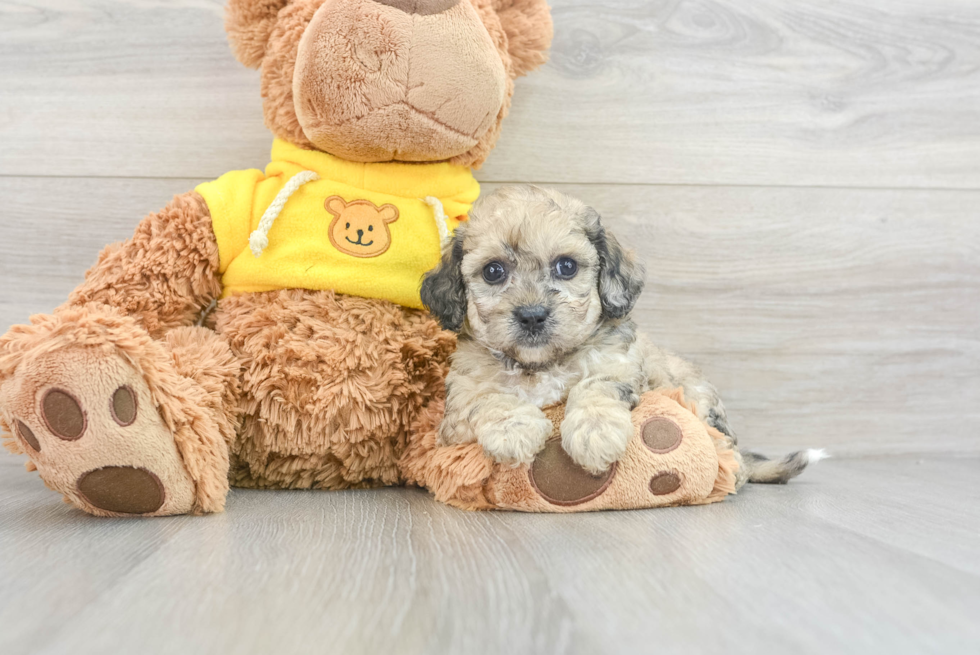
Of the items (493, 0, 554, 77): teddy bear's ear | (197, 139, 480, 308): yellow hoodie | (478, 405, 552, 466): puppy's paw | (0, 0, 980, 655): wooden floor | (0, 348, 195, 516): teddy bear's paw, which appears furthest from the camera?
(0, 0, 980, 655): wooden floor

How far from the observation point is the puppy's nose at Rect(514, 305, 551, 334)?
4.98 feet

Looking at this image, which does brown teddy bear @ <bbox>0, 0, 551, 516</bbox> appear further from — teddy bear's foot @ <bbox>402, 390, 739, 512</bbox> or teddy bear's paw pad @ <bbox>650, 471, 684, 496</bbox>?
teddy bear's paw pad @ <bbox>650, 471, 684, 496</bbox>

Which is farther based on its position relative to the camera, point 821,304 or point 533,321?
point 821,304

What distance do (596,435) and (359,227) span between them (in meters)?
0.79

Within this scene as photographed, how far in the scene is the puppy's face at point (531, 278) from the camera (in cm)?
155

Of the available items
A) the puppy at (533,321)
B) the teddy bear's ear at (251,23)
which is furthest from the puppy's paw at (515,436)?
the teddy bear's ear at (251,23)

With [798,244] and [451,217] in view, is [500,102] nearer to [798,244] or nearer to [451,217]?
[451,217]

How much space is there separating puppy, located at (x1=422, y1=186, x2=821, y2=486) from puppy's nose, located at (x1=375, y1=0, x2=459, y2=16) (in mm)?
434

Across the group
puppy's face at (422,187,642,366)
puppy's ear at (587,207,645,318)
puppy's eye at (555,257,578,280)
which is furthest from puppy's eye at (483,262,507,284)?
puppy's ear at (587,207,645,318)

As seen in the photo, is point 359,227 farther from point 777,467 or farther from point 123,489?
point 777,467

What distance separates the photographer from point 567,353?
1.64 meters

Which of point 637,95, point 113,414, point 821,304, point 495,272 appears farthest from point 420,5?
point 821,304

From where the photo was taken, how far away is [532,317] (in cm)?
152

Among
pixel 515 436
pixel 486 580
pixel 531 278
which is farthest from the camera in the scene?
pixel 531 278
